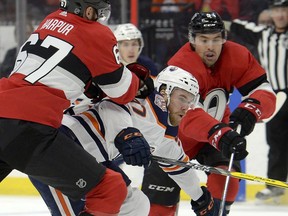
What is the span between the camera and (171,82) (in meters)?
3.53

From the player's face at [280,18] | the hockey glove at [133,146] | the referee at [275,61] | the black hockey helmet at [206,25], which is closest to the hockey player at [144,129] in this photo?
the hockey glove at [133,146]

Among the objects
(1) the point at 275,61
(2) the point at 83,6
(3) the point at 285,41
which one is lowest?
(1) the point at 275,61

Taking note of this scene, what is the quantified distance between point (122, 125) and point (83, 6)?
0.42 m

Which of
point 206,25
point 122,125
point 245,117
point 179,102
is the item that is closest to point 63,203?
point 122,125

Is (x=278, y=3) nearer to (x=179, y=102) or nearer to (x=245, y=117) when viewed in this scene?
(x=245, y=117)

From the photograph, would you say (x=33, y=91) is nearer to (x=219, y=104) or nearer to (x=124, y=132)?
(x=124, y=132)

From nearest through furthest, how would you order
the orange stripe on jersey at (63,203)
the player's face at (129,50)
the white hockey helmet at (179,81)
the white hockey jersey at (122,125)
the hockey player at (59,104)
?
1. the hockey player at (59,104)
2. the white hockey jersey at (122,125)
3. the orange stripe on jersey at (63,203)
4. the white hockey helmet at (179,81)
5. the player's face at (129,50)

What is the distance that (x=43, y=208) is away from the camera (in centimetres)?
509

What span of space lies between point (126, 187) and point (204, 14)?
1186mm

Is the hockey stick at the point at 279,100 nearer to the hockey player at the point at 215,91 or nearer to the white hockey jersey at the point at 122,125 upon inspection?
the hockey player at the point at 215,91

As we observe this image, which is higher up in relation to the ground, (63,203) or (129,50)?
(63,203)

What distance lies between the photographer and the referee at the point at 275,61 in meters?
5.52

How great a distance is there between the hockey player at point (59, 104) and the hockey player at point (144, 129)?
0.13 metres

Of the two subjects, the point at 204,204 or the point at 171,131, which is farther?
the point at 204,204
